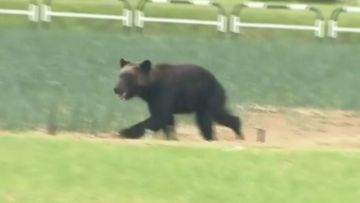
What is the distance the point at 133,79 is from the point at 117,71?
236 inches

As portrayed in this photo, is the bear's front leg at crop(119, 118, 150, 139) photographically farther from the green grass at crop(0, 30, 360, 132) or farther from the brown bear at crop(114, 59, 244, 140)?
the green grass at crop(0, 30, 360, 132)

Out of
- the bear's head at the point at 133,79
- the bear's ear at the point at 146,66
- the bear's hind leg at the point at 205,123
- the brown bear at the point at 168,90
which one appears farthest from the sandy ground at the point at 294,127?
the bear's ear at the point at 146,66

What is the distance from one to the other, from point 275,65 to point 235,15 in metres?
7.96

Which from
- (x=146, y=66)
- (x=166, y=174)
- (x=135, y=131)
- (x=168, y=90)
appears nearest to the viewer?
(x=166, y=174)

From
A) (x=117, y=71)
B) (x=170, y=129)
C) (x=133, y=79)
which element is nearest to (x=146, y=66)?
(x=133, y=79)

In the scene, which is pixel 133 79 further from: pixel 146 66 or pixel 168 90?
pixel 168 90

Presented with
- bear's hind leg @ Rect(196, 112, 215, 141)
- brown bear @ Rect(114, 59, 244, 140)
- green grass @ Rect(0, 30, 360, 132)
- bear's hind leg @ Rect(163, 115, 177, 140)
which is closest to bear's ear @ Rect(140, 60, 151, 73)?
brown bear @ Rect(114, 59, 244, 140)

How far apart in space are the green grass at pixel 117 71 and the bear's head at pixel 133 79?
408 mm

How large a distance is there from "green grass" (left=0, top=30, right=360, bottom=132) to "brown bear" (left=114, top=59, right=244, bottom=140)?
1.69 feet

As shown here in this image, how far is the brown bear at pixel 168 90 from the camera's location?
14.3 meters

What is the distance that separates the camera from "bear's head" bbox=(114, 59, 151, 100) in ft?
47.0

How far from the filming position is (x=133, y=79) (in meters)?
14.3

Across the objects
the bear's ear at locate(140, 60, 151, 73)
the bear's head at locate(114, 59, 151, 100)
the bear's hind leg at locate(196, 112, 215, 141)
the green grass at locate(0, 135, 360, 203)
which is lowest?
the bear's hind leg at locate(196, 112, 215, 141)

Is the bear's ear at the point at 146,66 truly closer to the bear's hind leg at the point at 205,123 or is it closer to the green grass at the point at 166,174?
the bear's hind leg at the point at 205,123
